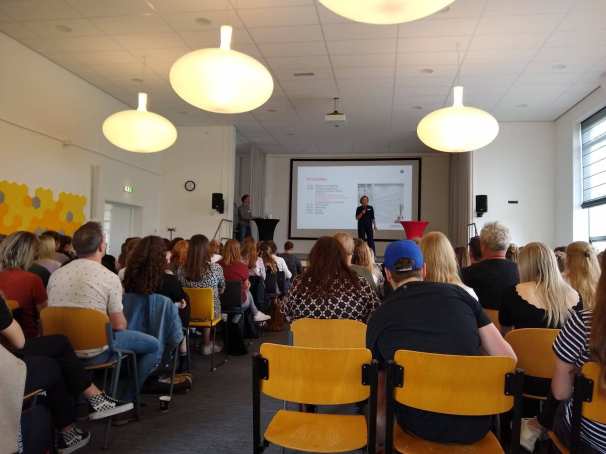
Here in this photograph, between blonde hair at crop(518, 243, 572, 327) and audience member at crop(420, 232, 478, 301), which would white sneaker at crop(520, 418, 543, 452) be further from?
audience member at crop(420, 232, 478, 301)

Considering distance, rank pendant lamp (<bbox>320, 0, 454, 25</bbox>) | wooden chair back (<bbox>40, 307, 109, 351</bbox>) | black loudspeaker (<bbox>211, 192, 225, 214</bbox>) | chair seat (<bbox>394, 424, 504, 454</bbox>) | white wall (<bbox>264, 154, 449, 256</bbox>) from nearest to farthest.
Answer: chair seat (<bbox>394, 424, 504, 454</bbox>) < pendant lamp (<bbox>320, 0, 454, 25</bbox>) < wooden chair back (<bbox>40, 307, 109, 351</bbox>) < black loudspeaker (<bbox>211, 192, 225, 214</bbox>) < white wall (<bbox>264, 154, 449, 256</bbox>)

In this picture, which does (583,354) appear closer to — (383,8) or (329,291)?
(329,291)

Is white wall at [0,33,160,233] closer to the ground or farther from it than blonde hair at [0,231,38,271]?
farther from it

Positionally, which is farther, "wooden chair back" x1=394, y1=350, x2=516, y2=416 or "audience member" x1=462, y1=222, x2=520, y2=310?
"audience member" x1=462, y1=222, x2=520, y2=310

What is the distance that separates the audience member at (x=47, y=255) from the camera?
387 cm

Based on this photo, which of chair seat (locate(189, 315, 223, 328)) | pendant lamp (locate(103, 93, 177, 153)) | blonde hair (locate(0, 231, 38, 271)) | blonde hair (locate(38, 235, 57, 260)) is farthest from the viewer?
pendant lamp (locate(103, 93, 177, 153))

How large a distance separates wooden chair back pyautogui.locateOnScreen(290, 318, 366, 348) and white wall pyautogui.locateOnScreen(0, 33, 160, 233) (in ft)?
17.9

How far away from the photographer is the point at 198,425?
306cm

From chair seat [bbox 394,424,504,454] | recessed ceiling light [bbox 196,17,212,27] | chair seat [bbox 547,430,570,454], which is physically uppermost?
recessed ceiling light [bbox 196,17,212,27]

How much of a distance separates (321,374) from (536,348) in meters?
1.18

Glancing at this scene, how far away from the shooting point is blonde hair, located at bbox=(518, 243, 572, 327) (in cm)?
257

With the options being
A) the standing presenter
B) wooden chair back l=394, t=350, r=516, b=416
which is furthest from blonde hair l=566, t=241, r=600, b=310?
the standing presenter

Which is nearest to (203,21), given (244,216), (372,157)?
(244,216)

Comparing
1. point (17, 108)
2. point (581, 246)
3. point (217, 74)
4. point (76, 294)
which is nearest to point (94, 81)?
point (17, 108)
